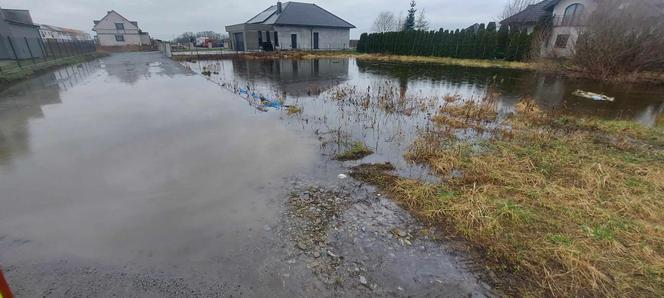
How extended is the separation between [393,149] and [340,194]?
2041 millimetres

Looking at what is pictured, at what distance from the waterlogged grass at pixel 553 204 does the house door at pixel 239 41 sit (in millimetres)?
30722

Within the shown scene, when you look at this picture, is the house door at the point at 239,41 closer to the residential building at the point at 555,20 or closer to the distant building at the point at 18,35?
the distant building at the point at 18,35

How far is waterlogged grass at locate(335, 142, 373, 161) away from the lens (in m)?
5.00

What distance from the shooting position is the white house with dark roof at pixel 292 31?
30.3 m

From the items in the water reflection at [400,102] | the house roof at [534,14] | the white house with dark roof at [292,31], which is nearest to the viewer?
the water reflection at [400,102]

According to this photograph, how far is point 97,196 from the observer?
3574 mm

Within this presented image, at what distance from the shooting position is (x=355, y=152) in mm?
5184

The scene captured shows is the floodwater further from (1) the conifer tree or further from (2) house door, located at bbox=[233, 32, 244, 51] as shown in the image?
(1) the conifer tree

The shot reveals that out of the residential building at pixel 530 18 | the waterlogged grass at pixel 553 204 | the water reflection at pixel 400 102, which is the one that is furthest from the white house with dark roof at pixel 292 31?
the waterlogged grass at pixel 553 204

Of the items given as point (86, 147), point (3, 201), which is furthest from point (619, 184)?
point (86, 147)

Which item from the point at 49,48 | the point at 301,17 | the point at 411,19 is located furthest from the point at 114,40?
the point at 411,19

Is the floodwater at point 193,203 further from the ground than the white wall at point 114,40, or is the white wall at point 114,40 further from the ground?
the white wall at point 114,40

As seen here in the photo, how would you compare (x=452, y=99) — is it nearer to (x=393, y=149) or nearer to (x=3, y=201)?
(x=393, y=149)

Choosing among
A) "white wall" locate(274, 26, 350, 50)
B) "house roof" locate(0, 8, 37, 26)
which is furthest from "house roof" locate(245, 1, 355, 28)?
"house roof" locate(0, 8, 37, 26)
